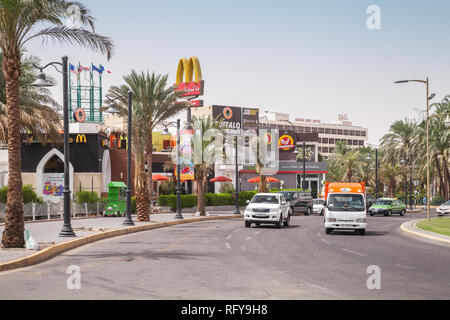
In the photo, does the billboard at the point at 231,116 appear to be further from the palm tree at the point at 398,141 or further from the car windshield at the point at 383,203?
the car windshield at the point at 383,203

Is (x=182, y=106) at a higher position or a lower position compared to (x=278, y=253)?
higher

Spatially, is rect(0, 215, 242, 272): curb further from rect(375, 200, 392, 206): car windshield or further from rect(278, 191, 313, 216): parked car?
rect(375, 200, 392, 206): car windshield

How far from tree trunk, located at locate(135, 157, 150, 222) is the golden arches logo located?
38563mm

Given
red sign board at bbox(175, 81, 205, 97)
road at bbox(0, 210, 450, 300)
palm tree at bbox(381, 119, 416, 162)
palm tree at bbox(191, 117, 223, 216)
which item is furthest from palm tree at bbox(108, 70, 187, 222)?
palm tree at bbox(381, 119, 416, 162)

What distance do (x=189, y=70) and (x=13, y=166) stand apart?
194 feet

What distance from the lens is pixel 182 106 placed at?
140ft

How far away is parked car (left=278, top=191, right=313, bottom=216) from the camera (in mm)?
51941

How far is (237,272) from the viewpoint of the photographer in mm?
13102

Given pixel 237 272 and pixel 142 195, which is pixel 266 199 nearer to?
pixel 142 195

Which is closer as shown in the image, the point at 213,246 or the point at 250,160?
the point at 213,246

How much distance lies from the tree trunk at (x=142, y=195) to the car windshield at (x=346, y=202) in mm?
12552
